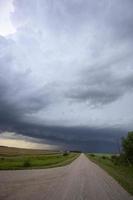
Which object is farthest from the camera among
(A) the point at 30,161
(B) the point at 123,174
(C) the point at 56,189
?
(A) the point at 30,161

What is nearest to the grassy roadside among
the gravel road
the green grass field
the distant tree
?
the gravel road

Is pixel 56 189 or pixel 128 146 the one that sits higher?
pixel 128 146

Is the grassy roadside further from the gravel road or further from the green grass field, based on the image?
the green grass field

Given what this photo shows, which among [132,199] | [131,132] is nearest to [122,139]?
[131,132]

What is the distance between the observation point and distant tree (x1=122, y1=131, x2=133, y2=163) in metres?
66.0

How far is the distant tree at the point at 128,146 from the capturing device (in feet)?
217

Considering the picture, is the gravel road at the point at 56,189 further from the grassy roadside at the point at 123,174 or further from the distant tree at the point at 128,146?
the distant tree at the point at 128,146

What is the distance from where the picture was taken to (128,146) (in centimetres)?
6756

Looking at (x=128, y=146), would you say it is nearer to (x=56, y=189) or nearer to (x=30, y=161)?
(x=30, y=161)

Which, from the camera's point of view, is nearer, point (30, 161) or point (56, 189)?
point (56, 189)

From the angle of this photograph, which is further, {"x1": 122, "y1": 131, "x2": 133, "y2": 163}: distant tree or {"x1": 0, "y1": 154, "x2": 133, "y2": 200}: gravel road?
{"x1": 122, "y1": 131, "x2": 133, "y2": 163}: distant tree

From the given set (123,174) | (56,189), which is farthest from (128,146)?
(56,189)

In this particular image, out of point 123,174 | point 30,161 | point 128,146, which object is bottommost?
point 123,174

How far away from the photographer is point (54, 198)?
39.3ft
